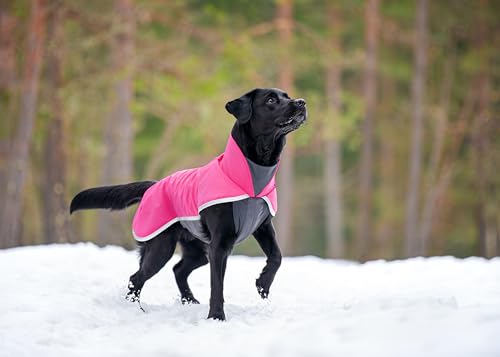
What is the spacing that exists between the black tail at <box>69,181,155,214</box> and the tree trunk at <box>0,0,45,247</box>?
6.86 meters

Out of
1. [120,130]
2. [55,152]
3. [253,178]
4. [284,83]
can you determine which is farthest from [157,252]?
[284,83]

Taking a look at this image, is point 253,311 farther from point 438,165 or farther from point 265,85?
point 438,165

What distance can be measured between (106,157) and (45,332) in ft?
30.0

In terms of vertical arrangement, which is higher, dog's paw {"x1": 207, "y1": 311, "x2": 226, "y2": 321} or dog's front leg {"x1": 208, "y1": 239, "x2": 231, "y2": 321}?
dog's front leg {"x1": 208, "y1": 239, "x2": 231, "y2": 321}

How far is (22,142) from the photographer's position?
1313 centimetres

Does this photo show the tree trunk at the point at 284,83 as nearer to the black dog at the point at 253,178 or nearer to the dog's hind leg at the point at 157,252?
the dog's hind leg at the point at 157,252

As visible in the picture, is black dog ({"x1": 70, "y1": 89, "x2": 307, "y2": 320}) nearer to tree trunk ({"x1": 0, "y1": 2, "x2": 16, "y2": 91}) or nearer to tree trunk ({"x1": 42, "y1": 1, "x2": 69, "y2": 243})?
tree trunk ({"x1": 42, "y1": 1, "x2": 69, "y2": 243})

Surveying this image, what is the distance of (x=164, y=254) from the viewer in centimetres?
604

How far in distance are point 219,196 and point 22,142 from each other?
8652mm

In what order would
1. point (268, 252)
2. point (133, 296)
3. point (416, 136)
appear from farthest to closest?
1. point (416, 136)
2. point (133, 296)
3. point (268, 252)

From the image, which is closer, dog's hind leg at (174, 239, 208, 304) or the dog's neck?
the dog's neck

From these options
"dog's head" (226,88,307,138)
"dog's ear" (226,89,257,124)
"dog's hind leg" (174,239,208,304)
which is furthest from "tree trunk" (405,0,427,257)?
"dog's ear" (226,89,257,124)

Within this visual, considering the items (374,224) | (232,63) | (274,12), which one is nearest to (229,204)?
(232,63)

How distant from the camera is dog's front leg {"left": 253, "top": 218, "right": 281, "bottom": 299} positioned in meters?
5.85
